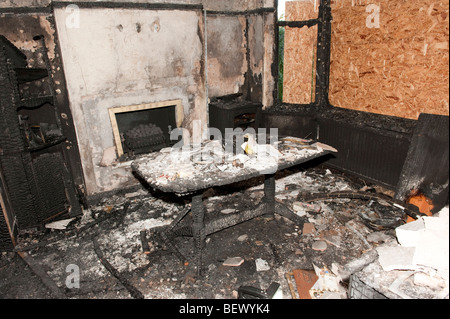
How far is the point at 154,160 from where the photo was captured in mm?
3875

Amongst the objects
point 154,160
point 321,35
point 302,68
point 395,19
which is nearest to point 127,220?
point 154,160

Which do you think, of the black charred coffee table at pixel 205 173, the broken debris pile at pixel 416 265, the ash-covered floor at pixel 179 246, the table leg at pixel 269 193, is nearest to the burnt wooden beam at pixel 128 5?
the black charred coffee table at pixel 205 173

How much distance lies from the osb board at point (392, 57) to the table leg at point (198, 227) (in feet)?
12.4

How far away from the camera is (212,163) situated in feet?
12.3

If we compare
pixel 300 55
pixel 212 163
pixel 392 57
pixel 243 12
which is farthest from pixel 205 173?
pixel 243 12

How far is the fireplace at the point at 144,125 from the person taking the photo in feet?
17.5

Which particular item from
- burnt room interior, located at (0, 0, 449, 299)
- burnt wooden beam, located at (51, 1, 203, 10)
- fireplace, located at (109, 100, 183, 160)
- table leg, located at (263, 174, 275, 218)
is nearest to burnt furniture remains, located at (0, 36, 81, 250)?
burnt room interior, located at (0, 0, 449, 299)

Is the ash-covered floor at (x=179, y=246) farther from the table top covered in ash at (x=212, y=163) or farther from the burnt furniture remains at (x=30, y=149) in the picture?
the table top covered in ash at (x=212, y=163)

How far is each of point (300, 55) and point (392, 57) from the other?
179 centimetres

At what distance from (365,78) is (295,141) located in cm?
215

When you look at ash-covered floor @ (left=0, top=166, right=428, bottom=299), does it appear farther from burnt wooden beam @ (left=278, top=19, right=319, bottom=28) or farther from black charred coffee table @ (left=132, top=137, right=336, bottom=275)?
burnt wooden beam @ (left=278, top=19, right=319, bottom=28)

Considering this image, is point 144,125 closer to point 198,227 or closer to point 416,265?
point 198,227

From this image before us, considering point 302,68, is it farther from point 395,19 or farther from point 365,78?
point 395,19

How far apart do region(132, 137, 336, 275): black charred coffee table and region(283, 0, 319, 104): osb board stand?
2.34m
